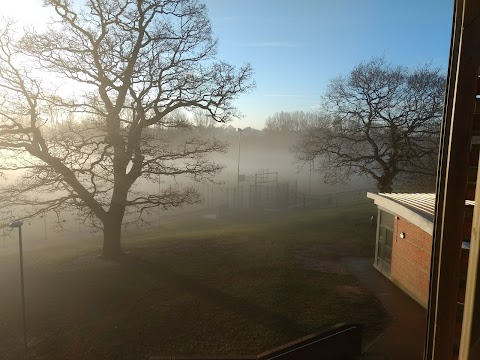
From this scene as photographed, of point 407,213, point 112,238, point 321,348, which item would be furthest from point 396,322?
point 112,238

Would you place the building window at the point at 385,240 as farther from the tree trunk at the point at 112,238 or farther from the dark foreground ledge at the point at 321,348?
the tree trunk at the point at 112,238

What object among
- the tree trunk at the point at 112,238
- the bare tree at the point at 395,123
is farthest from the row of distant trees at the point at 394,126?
the tree trunk at the point at 112,238

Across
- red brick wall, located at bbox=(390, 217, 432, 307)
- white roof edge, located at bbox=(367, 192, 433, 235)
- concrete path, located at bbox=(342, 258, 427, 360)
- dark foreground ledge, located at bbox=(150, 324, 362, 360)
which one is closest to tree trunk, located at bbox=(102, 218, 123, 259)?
dark foreground ledge, located at bbox=(150, 324, 362, 360)

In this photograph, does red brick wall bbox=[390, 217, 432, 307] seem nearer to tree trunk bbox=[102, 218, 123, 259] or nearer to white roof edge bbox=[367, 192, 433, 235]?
white roof edge bbox=[367, 192, 433, 235]

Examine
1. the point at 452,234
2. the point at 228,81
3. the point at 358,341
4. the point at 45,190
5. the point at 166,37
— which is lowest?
the point at 358,341

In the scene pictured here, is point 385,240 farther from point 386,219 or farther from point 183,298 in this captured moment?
point 183,298

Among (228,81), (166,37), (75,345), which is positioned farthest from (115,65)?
(75,345)

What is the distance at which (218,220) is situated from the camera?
30.7 metres

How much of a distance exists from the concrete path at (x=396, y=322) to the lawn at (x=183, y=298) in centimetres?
40

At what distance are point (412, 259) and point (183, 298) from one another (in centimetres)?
793

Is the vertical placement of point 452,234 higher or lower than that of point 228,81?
lower

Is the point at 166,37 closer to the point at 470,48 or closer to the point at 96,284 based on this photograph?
the point at 96,284

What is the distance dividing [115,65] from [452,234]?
46.8 ft

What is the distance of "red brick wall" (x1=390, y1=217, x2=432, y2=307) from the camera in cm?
1177
